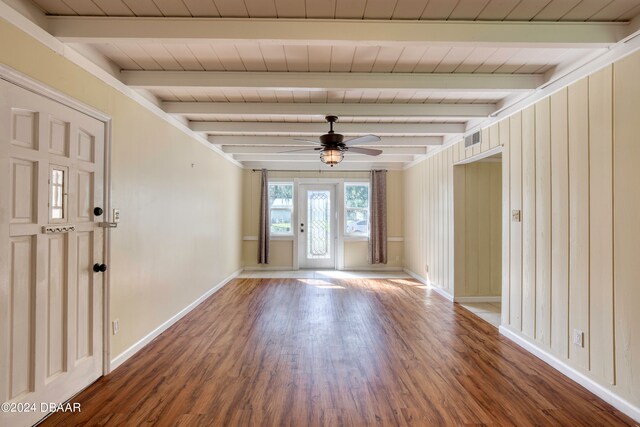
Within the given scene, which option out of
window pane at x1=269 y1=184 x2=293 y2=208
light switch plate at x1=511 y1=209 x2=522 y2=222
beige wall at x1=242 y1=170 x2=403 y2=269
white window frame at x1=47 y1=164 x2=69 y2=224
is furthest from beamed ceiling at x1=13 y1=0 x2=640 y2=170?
window pane at x1=269 y1=184 x2=293 y2=208

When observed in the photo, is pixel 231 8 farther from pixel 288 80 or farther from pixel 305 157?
pixel 305 157

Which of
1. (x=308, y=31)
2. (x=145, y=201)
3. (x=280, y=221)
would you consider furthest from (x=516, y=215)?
(x=280, y=221)

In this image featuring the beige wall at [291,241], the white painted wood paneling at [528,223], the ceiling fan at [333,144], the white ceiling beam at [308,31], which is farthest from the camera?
the beige wall at [291,241]

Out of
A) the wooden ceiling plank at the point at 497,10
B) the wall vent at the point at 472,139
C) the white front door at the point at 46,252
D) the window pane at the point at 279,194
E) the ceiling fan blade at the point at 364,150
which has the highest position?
the wooden ceiling plank at the point at 497,10

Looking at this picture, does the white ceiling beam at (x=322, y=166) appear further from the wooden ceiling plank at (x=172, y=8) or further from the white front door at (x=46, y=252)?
the wooden ceiling plank at (x=172, y=8)

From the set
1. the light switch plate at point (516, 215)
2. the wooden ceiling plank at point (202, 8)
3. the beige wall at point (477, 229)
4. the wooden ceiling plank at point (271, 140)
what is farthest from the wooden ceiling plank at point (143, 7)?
the beige wall at point (477, 229)

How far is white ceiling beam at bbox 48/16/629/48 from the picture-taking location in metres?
2.04

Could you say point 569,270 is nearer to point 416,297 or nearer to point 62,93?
point 416,297

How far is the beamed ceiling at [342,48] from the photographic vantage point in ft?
6.48

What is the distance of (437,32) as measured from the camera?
6.81 ft

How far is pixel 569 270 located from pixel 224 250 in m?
5.07

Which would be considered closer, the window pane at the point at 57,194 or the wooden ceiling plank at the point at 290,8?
the wooden ceiling plank at the point at 290,8

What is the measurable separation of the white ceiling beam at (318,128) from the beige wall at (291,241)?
3.08 m

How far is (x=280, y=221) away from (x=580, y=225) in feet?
18.8
